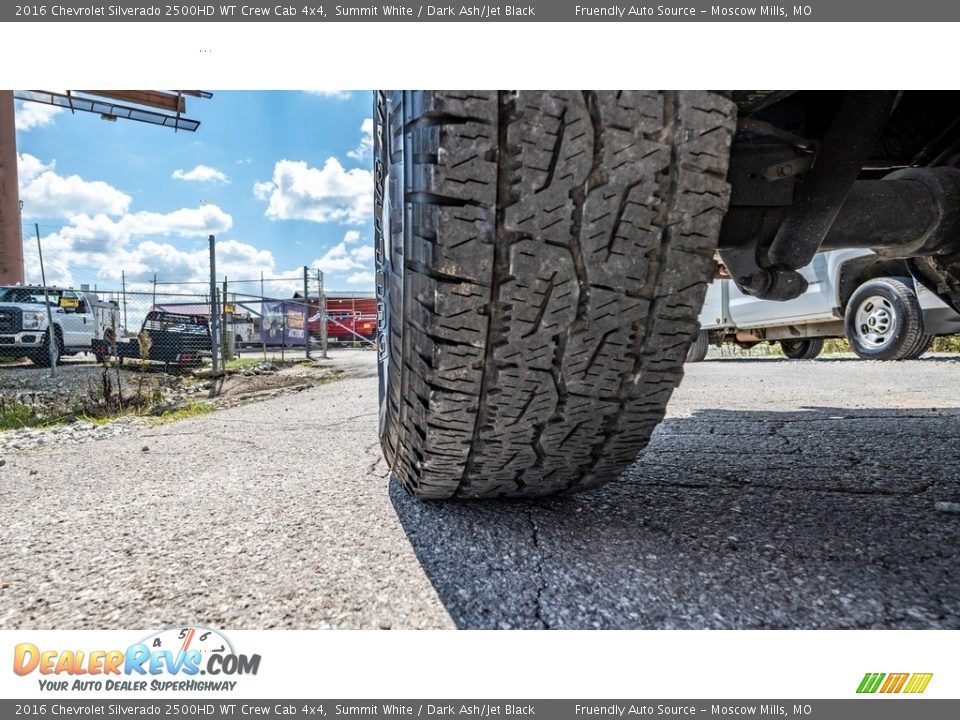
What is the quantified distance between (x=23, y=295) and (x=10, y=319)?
0.69m

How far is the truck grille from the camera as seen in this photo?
7578 millimetres

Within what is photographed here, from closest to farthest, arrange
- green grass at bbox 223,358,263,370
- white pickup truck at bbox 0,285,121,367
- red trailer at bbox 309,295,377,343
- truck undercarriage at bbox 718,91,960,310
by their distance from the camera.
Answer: truck undercarriage at bbox 718,91,960,310 → white pickup truck at bbox 0,285,121,367 → green grass at bbox 223,358,263,370 → red trailer at bbox 309,295,377,343

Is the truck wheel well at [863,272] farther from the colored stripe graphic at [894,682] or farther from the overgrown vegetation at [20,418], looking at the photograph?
the overgrown vegetation at [20,418]

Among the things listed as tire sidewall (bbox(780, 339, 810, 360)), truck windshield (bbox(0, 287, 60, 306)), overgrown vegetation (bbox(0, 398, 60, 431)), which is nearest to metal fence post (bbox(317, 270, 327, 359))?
truck windshield (bbox(0, 287, 60, 306))

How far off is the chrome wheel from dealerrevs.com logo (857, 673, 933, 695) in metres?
5.63

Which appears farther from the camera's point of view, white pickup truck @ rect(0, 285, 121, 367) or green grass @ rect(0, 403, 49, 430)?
white pickup truck @ rect(0, 285, 121, 367)

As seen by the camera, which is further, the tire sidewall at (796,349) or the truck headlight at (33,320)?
the tire sidewall at (796,349)

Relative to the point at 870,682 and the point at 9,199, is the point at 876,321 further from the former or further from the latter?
the point at 9,199

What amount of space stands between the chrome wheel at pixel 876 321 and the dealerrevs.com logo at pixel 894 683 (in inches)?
222

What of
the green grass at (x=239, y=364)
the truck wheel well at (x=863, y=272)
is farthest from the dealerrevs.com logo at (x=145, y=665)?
the green grass at (x=239, y=364)

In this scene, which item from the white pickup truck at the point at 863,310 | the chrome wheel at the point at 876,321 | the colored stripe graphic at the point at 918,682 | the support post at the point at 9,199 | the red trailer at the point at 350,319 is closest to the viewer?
the colored stripe graphic at the point at 918,682

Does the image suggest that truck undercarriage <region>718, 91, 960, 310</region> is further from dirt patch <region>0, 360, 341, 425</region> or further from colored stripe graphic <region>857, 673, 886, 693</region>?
dirt patch <region>0, 360, 341, 425</region>

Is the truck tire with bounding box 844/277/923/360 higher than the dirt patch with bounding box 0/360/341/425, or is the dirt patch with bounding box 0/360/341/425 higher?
the truck tire with bounding box 844/277/923/360

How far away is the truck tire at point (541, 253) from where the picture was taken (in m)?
0.77
